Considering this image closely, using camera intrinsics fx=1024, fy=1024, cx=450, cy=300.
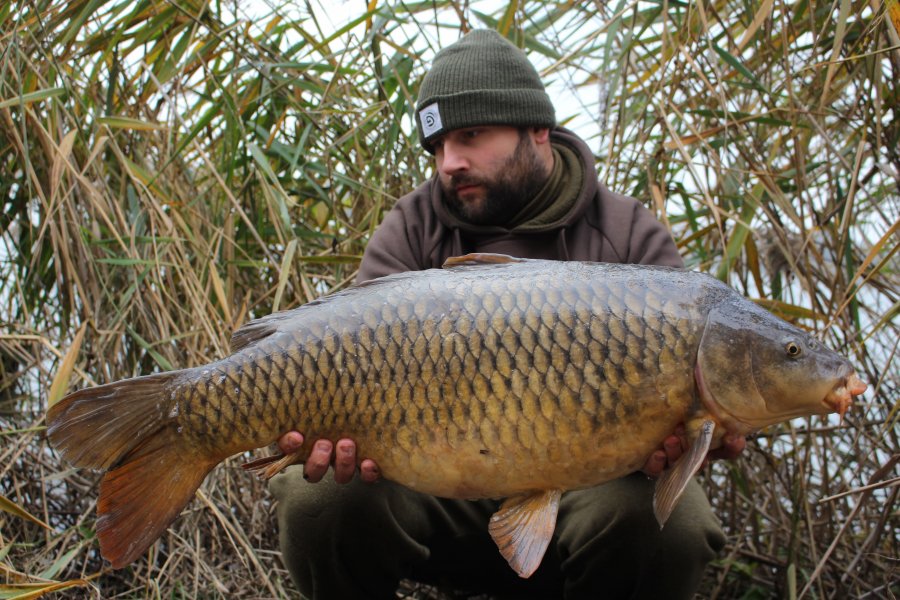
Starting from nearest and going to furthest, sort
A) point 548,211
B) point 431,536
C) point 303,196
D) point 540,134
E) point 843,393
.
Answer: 1. point 843,393
2. point 431,536
3. point 548,211
4. point 540,134
5. point 303,196

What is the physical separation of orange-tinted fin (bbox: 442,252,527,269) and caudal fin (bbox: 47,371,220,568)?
46cm

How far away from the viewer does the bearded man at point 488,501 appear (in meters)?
1.79

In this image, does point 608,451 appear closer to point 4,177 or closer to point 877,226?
point 877,226

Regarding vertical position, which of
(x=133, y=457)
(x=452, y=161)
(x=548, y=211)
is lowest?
(x=133, y=457)

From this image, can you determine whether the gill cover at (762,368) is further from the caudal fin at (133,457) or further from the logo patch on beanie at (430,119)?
the logo patch on beanie at (430,119)

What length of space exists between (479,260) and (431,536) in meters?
0.62

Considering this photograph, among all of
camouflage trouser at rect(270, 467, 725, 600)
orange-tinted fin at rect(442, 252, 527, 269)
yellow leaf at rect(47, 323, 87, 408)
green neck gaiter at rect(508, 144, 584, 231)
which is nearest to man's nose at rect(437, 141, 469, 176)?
green neck gaiter at rect(508, 144, 584, 231)

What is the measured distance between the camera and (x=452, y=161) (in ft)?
6.96

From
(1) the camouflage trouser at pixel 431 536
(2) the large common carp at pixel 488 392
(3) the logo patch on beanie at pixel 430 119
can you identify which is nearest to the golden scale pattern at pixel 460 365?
(2) the large common carp at pixel 488 392

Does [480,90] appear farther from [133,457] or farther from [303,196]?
[133,457]

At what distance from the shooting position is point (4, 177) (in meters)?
2.46

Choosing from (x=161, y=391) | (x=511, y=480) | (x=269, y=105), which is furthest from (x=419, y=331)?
(x=269, y=105)

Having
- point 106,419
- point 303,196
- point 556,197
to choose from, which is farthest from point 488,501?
point 303,196

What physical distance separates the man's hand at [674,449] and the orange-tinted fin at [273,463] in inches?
20.8
